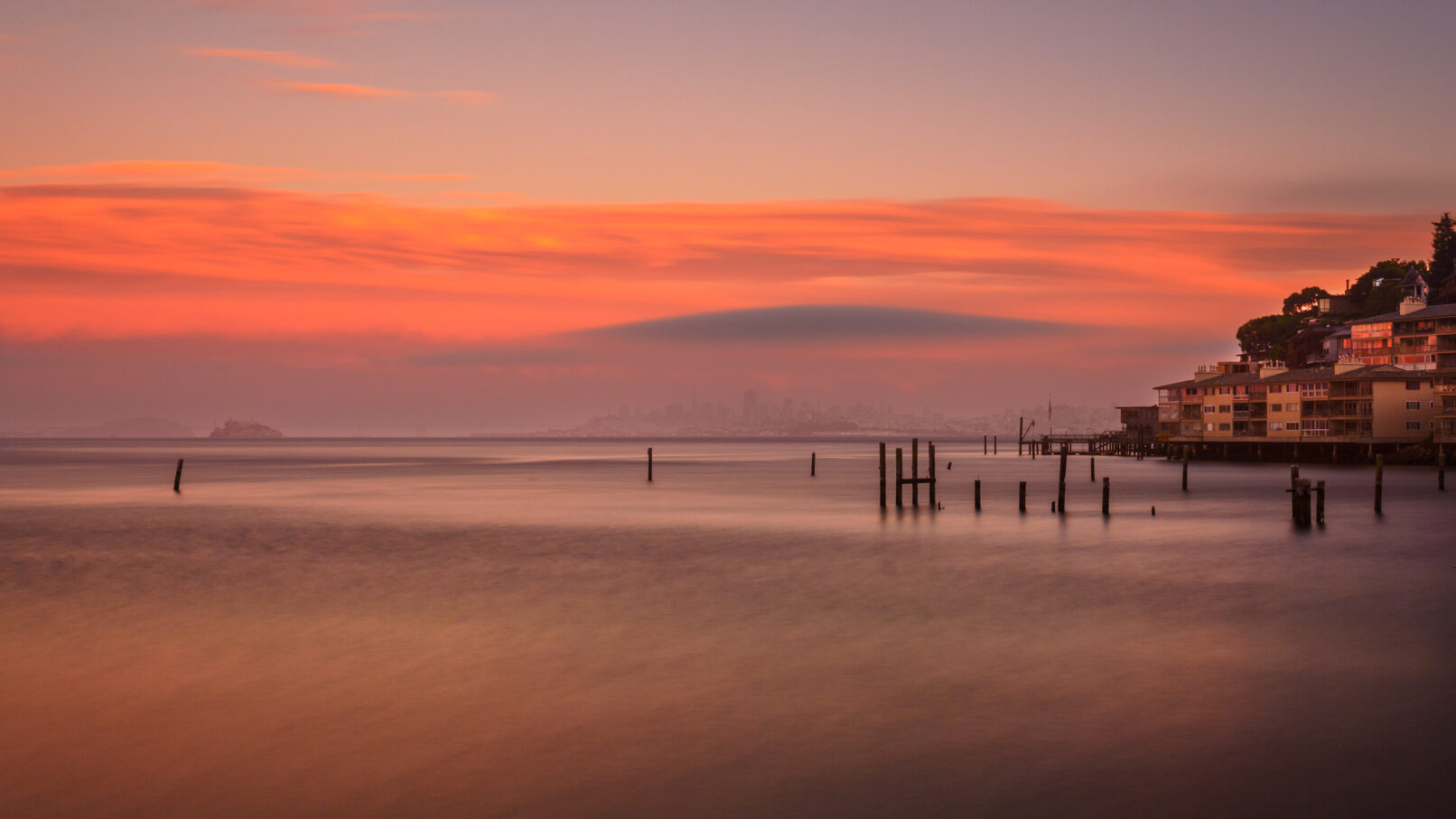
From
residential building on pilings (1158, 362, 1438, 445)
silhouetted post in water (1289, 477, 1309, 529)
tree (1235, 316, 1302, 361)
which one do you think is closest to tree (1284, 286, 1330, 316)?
tree (1235, 316, 1302, 361)

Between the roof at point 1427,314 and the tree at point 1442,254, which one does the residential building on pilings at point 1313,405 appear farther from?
the tree at point 1442,254

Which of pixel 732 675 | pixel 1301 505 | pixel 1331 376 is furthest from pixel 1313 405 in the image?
pixel 732 675

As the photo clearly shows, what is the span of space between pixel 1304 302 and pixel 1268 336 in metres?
11.9

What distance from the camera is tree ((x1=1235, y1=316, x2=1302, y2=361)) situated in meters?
174

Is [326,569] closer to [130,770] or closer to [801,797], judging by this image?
[130,770]

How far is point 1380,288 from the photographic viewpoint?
518ft

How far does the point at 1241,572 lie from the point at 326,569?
27.3 meters

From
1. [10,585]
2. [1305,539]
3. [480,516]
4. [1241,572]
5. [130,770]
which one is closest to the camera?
[130,770]

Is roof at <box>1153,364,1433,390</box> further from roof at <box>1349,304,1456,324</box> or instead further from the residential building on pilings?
roof at <box>1349,304,1456,324</box>

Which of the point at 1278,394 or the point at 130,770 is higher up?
the point at 1278,394

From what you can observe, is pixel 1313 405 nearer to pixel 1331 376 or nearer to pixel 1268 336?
pixel 1331 376

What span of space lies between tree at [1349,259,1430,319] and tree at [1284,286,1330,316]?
5.74 meters

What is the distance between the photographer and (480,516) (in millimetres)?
60812

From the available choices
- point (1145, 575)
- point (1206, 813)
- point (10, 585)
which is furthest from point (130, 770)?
point (1145, 575)
